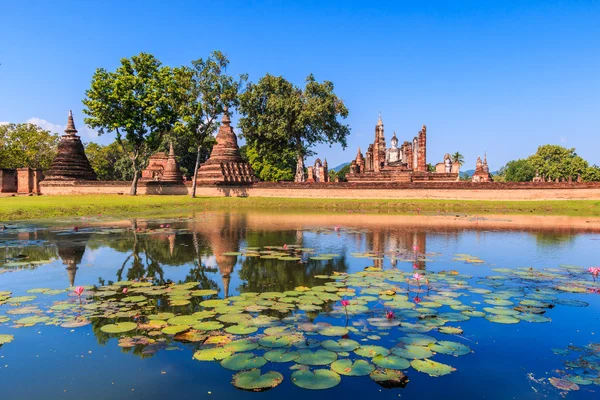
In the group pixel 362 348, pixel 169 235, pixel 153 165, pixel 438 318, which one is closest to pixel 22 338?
pixel 362 348

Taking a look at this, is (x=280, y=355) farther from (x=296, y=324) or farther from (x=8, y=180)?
(x=8, y=180)

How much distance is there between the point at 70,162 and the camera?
141 feet

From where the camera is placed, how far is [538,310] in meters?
6.39

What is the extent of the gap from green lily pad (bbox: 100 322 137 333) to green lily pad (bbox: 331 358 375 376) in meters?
2.77

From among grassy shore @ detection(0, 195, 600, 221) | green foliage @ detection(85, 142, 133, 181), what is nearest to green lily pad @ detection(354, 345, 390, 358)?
grassy shore @ detection(0, 195, 600, 221)

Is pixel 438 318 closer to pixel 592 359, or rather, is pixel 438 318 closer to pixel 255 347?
pixel 592 359

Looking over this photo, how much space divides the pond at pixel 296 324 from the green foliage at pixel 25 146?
50.6 m

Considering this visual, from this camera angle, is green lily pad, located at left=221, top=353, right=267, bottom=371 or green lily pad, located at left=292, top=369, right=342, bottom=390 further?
green lily pad, located at left=221, top=353, right=267, bottom=371

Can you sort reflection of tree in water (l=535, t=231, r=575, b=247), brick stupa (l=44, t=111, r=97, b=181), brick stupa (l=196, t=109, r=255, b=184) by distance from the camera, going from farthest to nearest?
brick stupa (l=44, t=111, r=97, b=181)
brick stupa (l=196, t=109, r=255, b=184)
reflection of tree in water (l=535, t=231, r=575, b=247)

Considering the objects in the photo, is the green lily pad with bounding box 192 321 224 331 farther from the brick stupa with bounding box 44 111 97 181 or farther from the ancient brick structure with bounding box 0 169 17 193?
the ancient brick structure with bounding box 0 169 17 193

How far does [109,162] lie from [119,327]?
235ft

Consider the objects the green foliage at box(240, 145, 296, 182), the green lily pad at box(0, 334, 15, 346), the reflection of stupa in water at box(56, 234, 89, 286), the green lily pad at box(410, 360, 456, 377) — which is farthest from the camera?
the green foliage at box(240, 145, 296, 182)

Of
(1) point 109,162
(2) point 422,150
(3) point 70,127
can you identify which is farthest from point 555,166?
(3) point 70,127

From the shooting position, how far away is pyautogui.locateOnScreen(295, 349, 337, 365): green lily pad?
14.7ft
